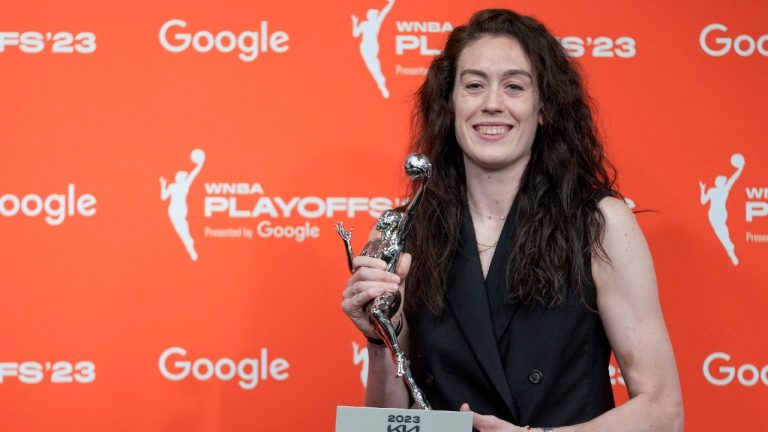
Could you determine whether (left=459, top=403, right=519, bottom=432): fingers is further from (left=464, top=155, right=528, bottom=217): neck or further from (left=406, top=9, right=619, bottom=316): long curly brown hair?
(left=464, top=155, right=528, bottom=217): neck

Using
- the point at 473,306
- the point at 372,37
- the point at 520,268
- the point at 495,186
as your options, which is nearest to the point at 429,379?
the point at 473,306

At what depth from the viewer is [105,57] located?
2.34 metres

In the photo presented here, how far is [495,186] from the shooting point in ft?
5.62

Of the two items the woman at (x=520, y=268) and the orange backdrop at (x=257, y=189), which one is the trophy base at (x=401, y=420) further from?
the orange backdrop at (x=257, y=189)

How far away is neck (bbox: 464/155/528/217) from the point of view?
1.71 meters

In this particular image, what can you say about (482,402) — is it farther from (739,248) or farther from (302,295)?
(739,248)

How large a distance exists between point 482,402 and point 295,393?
2.74ft

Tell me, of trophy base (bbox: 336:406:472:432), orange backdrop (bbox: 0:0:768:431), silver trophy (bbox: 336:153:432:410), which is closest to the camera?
trophy base (bbox: 336:406:472:432)

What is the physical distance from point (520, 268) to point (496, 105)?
11.6 inches

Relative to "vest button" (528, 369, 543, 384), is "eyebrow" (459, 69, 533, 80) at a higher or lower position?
higher

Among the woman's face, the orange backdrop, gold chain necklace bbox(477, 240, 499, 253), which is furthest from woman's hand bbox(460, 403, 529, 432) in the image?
the orange backdrop

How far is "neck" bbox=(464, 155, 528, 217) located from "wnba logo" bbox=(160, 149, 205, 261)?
0.86m

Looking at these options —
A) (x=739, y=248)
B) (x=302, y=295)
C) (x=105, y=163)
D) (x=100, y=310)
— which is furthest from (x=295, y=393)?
(x=739, y=248)

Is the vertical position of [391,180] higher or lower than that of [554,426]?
higher
